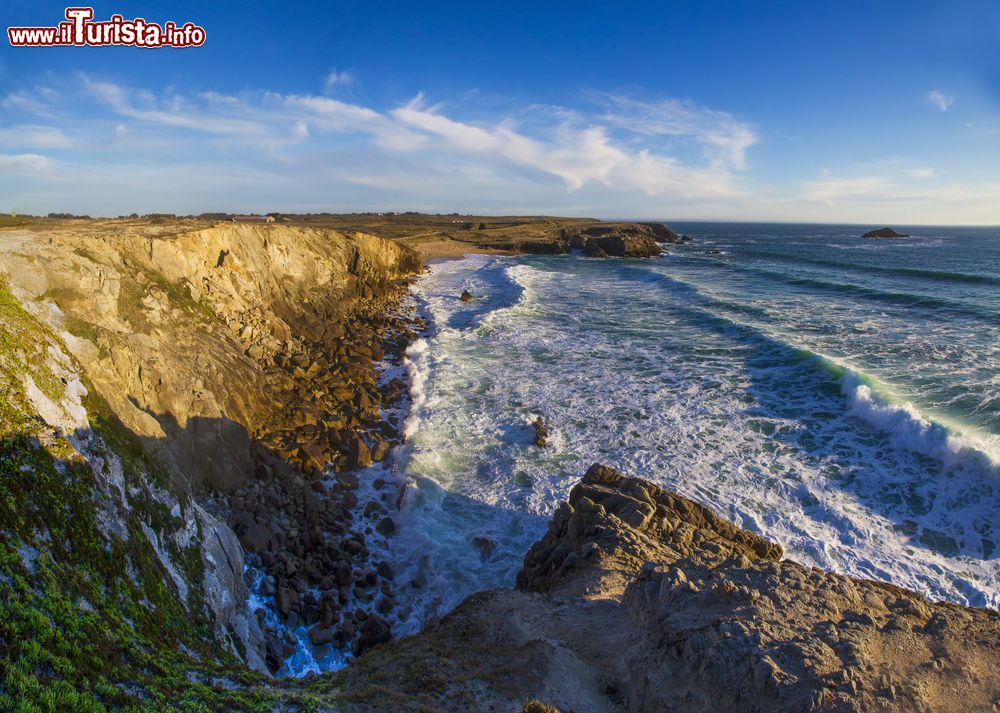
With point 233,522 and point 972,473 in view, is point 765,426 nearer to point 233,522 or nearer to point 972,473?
point 972,473

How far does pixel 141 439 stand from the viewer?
7699 mm

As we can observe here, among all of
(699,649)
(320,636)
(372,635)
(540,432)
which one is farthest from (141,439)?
(540,432)

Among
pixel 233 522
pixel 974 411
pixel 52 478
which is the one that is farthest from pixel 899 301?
pixel 52 478

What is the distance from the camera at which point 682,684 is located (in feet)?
17.8

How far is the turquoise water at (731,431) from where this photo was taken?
34.5ft

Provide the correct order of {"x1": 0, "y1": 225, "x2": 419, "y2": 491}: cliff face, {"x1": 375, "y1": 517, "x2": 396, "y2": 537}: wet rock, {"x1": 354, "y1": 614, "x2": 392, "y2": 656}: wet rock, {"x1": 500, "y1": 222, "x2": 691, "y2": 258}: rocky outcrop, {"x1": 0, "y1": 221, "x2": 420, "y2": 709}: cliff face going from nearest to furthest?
{"x1": 0, "y1": 221, "x2": 420, "y2": 709}: cliff face < {"x1": 354, "y1": 614, "x2": 392, "y2": 656}: wet rock < {"x1": 0, "y1": 225, "x2": 419, "y2": 491}: cliff face < {"x1": 375, "y1": 517, "x2": 396, "y2": 537}: wet rock < {"x1": 500, "y1": 222, "x2": 691, "y2": 258}: rocky outcrop

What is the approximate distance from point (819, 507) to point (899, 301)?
30.1 meters

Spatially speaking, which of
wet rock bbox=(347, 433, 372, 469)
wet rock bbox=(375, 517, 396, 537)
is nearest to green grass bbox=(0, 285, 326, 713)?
wet rock bbox=(375, 517, 396, 537)

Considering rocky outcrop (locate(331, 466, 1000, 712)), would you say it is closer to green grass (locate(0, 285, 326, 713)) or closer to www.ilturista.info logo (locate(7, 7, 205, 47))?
green grass (locate(0, 285, 326, 713))

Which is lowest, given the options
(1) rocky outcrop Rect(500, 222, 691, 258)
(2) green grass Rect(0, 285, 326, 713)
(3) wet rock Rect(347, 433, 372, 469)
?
(3) wet rock Rect(347, 433, 372, 469)

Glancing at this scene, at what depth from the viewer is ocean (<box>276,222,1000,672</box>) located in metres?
10.5

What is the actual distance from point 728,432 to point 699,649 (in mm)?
10767

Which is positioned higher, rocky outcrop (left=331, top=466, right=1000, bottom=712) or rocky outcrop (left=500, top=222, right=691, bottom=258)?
rocky outcrop (left=500, top=222, right=691, bottom=258)

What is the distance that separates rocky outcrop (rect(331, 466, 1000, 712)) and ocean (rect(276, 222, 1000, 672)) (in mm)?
2730
